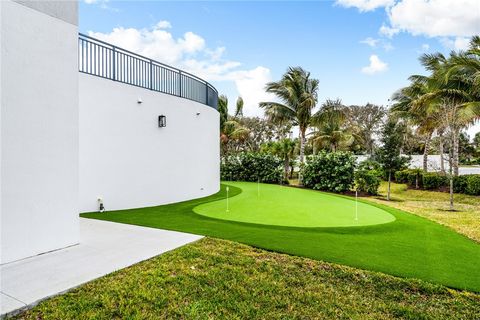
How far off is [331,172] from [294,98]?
5.41 m

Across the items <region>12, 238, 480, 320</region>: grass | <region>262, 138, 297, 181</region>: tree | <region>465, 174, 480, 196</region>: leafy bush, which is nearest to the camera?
<region>12, 238, 480, 320</region>: grass

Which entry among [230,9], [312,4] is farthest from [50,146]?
[312,4]

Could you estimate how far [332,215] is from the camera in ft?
23.9

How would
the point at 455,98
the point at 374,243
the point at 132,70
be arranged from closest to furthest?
the point at 374,243 → the point at 132,70 → the point at 455,98

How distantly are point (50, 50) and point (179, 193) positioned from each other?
6376mm

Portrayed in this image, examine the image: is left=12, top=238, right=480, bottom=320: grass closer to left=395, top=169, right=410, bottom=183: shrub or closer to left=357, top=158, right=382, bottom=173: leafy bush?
left=357, top=158, right=382, bottom=173: leafy bush

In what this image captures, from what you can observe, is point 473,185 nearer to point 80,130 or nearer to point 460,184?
point 460,184

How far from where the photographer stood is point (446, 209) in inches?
399

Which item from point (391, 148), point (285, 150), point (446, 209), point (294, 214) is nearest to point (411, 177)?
point (391, 148)

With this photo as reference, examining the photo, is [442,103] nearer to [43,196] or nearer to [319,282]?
[319,282]

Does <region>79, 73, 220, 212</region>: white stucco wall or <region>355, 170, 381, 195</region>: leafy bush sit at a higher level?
<region>79, 73, 220, 212</region>: white stucco wall

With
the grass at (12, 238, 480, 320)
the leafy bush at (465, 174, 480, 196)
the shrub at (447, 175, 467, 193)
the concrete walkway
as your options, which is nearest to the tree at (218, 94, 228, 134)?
the shrub at (447, 175, 467, 193)

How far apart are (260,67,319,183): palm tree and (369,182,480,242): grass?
6.55m

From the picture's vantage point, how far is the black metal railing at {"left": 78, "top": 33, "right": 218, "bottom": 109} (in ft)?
24.1
